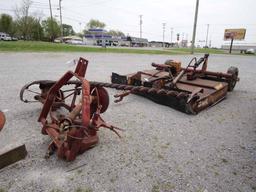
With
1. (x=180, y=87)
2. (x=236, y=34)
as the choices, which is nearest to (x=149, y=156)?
(x=180, y=87)

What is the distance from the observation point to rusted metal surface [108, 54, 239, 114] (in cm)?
346

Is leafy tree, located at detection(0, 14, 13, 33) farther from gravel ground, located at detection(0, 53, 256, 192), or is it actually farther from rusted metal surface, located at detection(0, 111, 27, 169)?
rusted metal surface, located at detection(0, 111, 27, 169)

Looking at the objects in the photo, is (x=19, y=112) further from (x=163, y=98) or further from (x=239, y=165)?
(x=239, y=165)

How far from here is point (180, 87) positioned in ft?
14.6

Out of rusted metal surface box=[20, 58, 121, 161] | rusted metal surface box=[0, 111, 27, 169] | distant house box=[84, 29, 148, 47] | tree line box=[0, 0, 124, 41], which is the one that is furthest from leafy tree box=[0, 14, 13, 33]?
rusted metal surface box=[0, 111, 27, 169]

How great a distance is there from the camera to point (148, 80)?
14.8 feet

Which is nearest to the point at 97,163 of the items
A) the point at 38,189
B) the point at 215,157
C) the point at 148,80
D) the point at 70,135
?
the point at 70,135

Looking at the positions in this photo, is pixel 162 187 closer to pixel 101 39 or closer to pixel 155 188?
pixel 155 188

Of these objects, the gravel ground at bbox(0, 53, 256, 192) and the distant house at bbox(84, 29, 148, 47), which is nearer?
the gravel ground at bbox(0, 53, 256, 192)

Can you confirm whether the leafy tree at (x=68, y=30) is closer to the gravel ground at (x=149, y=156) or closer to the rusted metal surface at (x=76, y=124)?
the gravel ground at (x=149, y=156)

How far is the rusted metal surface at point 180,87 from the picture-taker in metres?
3.46

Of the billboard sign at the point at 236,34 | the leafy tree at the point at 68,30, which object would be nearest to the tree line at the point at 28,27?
the leafy tree at the point at 68,30

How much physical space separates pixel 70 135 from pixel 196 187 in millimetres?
1316

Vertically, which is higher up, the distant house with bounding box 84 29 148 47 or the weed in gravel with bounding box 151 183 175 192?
the distant house with bounding box 84 29 148 47
